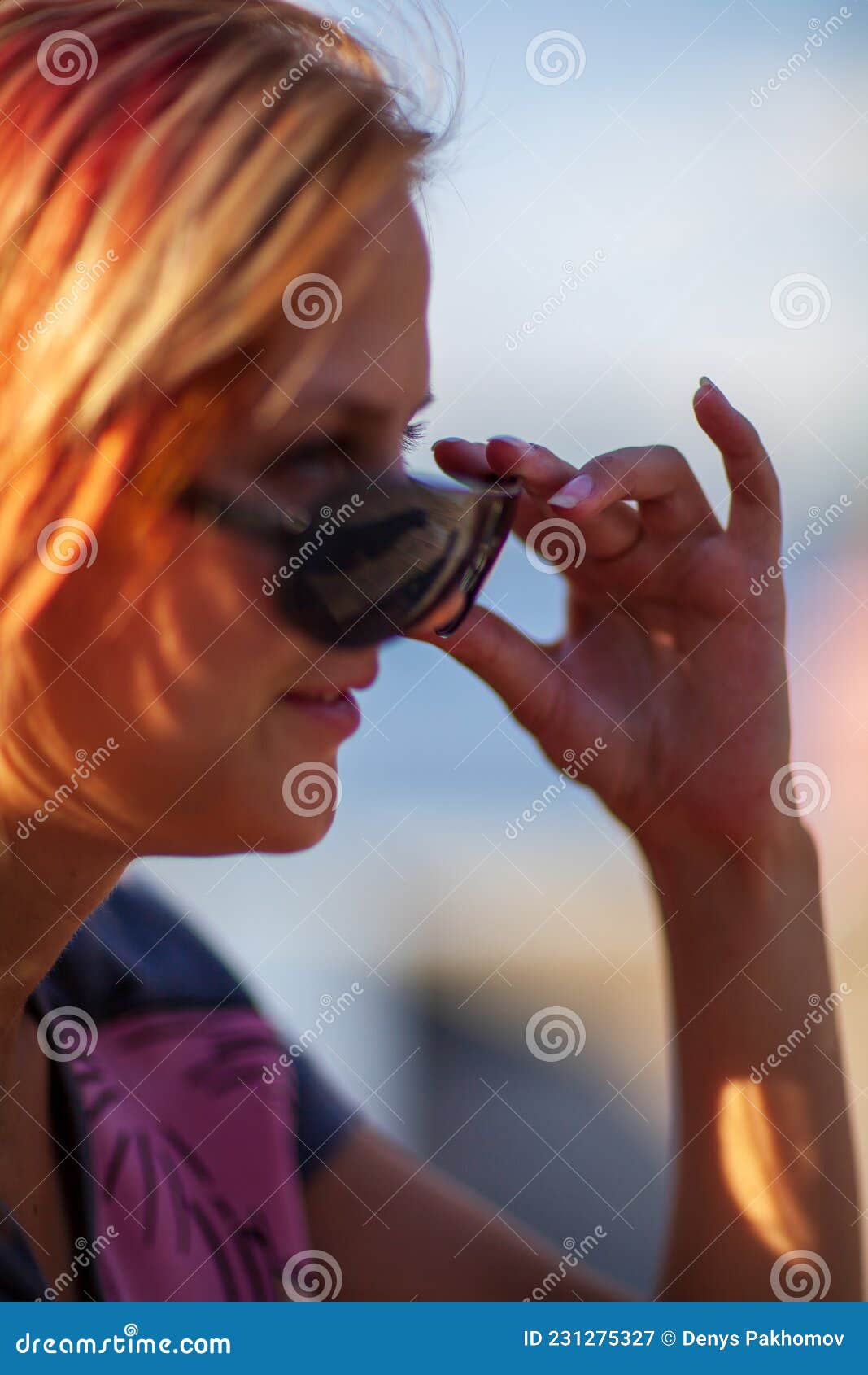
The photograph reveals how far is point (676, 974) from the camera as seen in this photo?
93cm

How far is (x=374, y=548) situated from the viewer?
0.78 meters

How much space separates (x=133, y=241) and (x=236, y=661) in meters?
0.28

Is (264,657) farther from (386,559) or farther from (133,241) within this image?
(133,241)

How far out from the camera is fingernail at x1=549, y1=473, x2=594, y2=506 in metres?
0.84

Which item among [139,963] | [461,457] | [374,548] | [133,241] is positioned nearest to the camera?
[133,241]

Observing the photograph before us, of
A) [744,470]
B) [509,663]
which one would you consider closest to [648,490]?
[744,470]

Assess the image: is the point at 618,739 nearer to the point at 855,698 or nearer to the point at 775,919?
the point at 775,919

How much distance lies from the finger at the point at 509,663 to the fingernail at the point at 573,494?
13cm

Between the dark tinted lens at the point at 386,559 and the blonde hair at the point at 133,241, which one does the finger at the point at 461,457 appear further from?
the blonde hair at the point at 133,241

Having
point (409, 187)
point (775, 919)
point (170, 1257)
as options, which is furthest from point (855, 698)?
point (170, 1257)

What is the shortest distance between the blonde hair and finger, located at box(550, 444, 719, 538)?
247 millimetres

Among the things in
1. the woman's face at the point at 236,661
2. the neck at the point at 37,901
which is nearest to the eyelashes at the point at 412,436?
the woman's face at the point at 236,661

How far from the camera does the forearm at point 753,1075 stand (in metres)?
0.87

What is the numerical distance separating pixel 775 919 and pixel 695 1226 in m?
0.25
